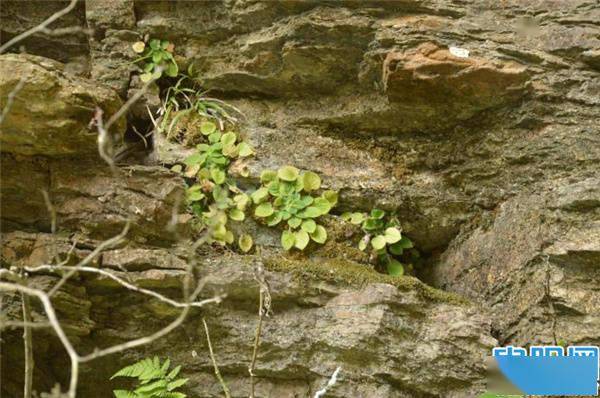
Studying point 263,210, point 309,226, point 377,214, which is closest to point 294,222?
point 309,226

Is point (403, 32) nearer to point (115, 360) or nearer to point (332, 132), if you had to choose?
point (332, 132)

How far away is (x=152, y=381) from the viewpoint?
13.5 feet

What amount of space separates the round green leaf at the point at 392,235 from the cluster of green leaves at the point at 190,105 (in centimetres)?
135

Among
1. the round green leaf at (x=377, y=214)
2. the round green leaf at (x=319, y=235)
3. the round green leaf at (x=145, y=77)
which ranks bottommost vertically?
the round green leaf at (x=319, y=235)

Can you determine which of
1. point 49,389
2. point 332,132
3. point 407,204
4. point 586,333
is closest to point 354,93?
point 332,132

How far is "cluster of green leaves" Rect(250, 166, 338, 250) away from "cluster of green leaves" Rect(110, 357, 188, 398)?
114cm

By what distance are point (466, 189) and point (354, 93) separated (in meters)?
1.03

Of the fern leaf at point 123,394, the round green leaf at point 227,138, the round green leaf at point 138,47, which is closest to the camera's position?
the fern leaf at point 123,394

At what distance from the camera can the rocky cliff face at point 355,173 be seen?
13.6ft

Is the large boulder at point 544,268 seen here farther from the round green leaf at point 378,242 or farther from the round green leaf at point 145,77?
the round green leaf at point 145,77

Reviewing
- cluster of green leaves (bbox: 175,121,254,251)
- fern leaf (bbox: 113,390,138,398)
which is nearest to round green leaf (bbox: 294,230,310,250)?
cluster of green leaves (bbox: 175,121,254,251)

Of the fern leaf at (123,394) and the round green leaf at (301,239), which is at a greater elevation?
the round green leaf at (301,239)

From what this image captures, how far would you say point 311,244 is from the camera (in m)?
4.77

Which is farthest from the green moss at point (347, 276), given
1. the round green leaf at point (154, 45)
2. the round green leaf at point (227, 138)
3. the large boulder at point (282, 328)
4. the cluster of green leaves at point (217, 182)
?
the round green leaf at point (154, 45)
